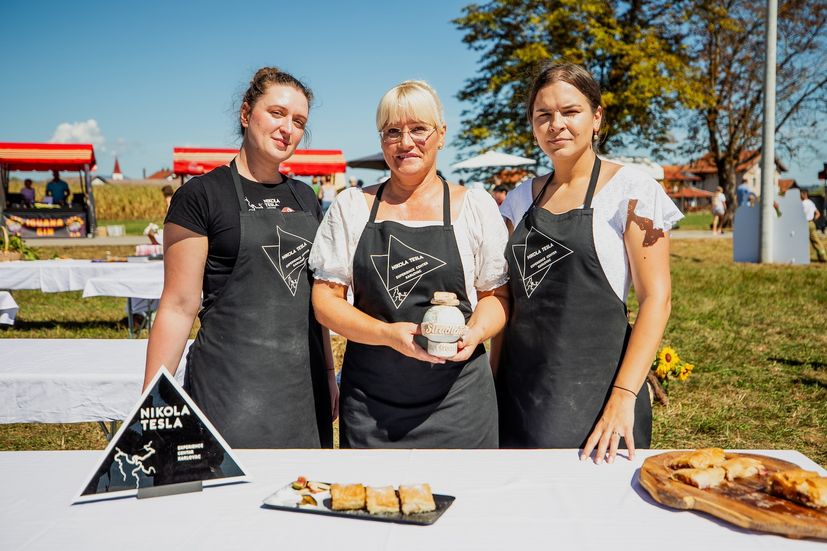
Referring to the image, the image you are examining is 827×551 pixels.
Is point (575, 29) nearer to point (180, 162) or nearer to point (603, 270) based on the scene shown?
point (180, 162)

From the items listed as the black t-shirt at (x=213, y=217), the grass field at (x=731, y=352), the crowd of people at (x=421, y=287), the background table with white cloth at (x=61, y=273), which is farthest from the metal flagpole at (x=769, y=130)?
the black t-shirt at (x=213, y=217)

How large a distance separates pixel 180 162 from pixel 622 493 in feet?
56.8

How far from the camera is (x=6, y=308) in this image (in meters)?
5.73

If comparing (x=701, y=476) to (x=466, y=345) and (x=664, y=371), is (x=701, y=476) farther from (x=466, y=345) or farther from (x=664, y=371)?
(x=664, y=371)

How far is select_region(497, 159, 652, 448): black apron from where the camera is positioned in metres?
1.94

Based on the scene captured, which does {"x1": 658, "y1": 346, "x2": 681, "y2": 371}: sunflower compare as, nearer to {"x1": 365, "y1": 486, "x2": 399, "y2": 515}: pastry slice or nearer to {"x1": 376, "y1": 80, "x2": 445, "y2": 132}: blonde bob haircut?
{"x1": 376, "y1": 80, "x2": 445, "y2": 132}: blonde bob haircut

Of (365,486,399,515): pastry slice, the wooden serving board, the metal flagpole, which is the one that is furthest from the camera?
the metal flagpole

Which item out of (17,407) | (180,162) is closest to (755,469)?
(17,407)

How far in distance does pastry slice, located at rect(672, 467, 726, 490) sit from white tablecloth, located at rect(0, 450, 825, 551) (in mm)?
80

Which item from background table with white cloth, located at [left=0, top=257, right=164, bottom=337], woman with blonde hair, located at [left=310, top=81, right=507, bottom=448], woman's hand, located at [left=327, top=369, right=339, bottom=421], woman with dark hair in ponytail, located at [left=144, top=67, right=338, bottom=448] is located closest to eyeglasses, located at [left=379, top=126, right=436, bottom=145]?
woman with blonde hair, located at [left=310, top=81, right=507, bottom=448]

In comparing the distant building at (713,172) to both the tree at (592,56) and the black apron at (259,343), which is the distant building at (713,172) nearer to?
the tree at (592,56)

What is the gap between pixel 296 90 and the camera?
7.30 feet

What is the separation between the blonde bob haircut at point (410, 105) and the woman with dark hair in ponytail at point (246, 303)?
16.6 inches

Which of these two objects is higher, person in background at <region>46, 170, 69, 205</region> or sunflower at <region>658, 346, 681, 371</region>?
person in background at <region>46, 170, 69, 205</region>
